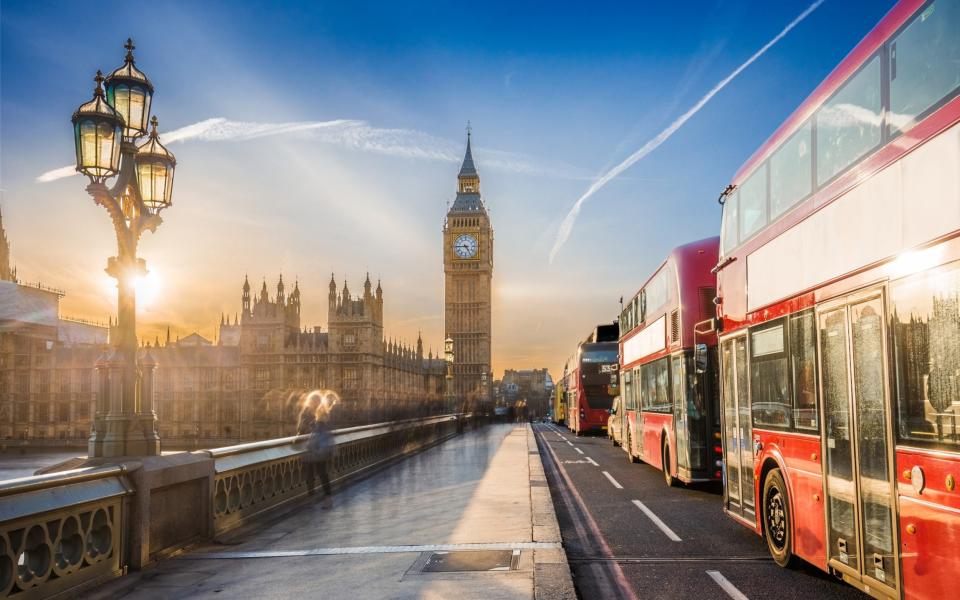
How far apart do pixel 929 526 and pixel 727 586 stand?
2676 millimetres

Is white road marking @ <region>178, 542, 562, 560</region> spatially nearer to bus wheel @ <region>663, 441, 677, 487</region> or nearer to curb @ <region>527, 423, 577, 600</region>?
curb @ <region>527, 423, 577, 600</region>

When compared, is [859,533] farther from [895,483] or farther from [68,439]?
[68,439]

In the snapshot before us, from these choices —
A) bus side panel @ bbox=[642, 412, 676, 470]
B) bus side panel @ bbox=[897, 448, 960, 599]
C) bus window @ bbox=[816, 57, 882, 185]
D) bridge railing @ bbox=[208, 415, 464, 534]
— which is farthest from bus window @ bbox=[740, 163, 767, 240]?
bridge railing @ bbox=[208, 415, 464, 534]

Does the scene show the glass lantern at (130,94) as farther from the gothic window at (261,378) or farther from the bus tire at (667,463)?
the gothic window at (261,378)

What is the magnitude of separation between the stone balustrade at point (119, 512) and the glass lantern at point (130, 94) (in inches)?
153

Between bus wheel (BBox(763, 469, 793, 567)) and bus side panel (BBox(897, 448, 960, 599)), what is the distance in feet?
7.85

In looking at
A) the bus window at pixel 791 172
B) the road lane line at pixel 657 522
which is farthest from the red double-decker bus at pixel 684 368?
the bus window at pixel 791 172

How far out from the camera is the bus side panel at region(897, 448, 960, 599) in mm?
4266

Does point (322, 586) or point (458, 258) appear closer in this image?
point (322, 586)

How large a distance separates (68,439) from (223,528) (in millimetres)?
99820

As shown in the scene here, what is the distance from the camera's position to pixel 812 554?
6.49 m

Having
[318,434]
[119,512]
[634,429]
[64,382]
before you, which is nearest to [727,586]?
[119,512]

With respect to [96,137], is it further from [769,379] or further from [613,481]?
[613,481]

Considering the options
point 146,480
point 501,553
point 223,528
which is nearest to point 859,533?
point 501,553
